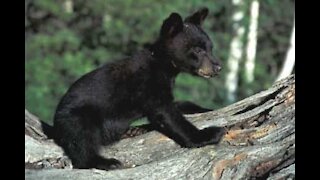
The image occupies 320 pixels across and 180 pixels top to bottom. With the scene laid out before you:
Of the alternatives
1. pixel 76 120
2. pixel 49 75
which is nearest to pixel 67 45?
pixel 49 75

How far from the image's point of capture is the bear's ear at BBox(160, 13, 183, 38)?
5.19m

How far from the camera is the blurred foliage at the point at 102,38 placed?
14.8 meters

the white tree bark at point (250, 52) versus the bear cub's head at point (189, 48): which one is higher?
the white tree bark at point (250, 52)

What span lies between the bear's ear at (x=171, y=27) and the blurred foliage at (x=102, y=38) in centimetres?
870

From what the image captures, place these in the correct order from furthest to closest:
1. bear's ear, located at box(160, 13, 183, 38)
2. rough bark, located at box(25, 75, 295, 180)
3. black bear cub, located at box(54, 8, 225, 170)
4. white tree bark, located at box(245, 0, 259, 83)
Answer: white tree bark, located at box(245, 0, 259, 83)
bear's ear, located at box(160, 13, 183, 38)
black bear cub, located at box(54, 8, 225, 170)
rough bark, located at box(25, 75, 295, 180)

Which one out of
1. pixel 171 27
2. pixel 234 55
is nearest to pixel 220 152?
pixel 171 27

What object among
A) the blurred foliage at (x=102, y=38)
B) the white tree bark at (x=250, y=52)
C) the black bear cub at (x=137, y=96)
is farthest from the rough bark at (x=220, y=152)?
the white tree bark at (x=250, y=52)

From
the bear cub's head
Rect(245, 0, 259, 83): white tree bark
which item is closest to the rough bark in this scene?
the bear cub's head

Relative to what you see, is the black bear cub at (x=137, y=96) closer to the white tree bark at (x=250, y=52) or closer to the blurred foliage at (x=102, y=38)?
the blurred foliage at (x=102, y=38)

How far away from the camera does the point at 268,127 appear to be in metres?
4.52

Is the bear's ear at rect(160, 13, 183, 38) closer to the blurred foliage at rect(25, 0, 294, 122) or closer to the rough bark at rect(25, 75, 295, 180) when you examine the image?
the rough bark at rect(25, 75, 295, 180)

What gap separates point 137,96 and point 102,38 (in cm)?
1180

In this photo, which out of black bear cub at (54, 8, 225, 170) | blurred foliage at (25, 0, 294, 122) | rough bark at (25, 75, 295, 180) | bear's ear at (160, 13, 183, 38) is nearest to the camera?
rough bark at (25, 75, 295, 180)

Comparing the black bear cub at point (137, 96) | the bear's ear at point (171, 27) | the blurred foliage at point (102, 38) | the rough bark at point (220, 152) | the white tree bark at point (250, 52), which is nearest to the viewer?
the rough bark at point (220, 152)
